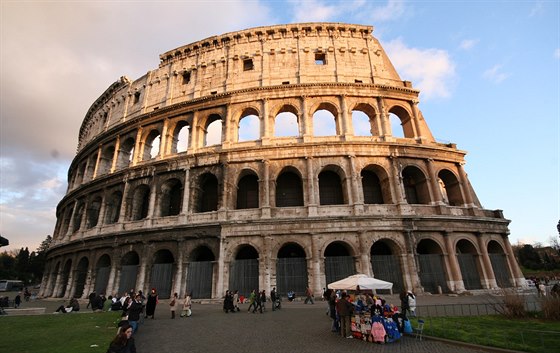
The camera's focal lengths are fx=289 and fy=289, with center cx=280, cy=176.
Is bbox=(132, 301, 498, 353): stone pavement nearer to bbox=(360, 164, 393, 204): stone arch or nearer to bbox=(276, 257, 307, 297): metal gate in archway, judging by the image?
bbox=(276, 257, 307, 297): metal gate in archway

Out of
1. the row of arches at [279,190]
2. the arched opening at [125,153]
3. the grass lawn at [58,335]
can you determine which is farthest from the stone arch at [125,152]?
the grass lawn at [58,335]

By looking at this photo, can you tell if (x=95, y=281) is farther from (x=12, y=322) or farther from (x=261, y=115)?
(x=261, y=115)

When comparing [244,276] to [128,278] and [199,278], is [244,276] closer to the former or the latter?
[199,278]

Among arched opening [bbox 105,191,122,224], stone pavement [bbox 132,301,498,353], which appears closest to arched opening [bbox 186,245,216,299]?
stone pavement [bbox 132,301,498,353]

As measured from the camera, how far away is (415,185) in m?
22.2

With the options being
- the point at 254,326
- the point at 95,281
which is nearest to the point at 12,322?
the point at 254,326

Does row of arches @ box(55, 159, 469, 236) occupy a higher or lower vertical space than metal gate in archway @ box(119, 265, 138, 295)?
higher

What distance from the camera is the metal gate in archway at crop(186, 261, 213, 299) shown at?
1869 centimetres

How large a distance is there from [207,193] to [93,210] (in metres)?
12.1

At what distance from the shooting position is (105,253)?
22.4 meters

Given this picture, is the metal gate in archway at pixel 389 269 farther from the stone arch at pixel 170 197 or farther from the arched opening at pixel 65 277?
the arched opening at pixel 65 277

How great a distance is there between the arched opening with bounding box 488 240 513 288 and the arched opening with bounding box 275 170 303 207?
47.1ft

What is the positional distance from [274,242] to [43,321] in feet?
38.2

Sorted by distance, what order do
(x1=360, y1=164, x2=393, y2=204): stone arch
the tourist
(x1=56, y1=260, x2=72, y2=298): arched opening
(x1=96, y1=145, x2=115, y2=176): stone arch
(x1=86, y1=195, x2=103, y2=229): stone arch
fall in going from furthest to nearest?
1. (x1=96, y1=145, x2=115, y2=176): stone arch
2. (x1=86, y1=195, x2=103, y2=229): stone arch
3. (x1=56, y1=260, x2=72, y2=298): arched opening
4. (x1=360, y1=164, x2=393, y2=204): stone arch
5. the tourist
